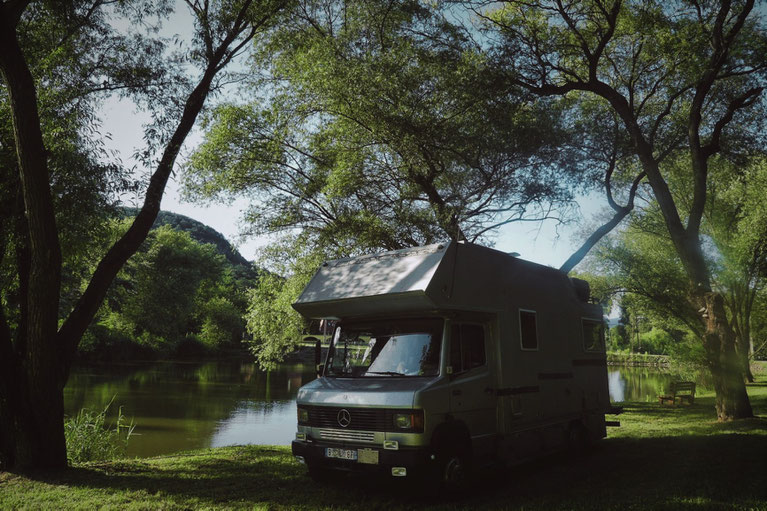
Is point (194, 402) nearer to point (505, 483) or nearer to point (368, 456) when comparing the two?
point (505, 483)

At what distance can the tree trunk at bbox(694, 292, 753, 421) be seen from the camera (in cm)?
1434

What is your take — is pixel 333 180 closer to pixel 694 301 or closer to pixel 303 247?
pixel 303 247

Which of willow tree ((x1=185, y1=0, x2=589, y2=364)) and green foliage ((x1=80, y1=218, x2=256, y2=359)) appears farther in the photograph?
green foliage ((x1=80, y1=218, x2=256, y2=359))

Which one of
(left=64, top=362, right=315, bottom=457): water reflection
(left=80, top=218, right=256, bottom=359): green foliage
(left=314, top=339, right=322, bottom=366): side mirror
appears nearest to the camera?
(left=314, top=339, right=322, bottom=366): side mirror

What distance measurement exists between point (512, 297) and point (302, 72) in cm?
1123

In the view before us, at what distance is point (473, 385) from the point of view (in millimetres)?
7578

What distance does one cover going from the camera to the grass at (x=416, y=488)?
688 centimetres

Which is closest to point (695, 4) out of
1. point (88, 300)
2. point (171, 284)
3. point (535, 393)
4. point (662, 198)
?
point (662, 198)

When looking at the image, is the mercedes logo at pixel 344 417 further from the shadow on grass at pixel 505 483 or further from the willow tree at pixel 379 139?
the willow tree at pixel 379 139

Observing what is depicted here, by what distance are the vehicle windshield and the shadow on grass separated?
5.01 ft

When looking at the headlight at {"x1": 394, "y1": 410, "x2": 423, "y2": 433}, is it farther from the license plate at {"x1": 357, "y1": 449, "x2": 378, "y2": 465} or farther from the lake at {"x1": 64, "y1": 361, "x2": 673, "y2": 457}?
the lake at {"x1": 64, "y1": 361, "x2": 673, "y2": 457}

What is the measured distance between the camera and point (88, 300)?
978 centimetres

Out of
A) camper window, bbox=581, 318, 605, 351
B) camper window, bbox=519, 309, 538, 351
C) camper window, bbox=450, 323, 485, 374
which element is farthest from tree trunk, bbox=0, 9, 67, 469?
camper window, bbox=581, 318, 605, 351

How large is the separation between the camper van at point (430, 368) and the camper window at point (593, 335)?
174cm
